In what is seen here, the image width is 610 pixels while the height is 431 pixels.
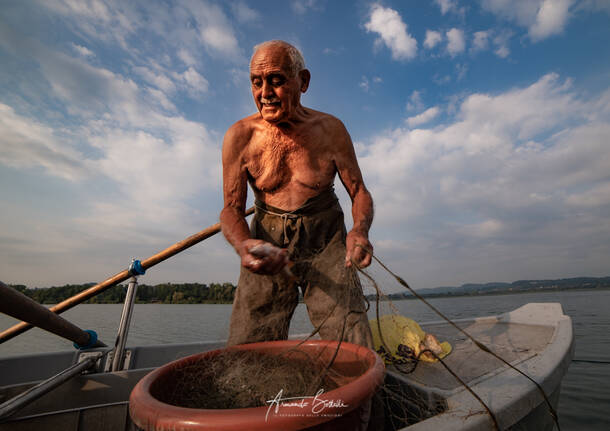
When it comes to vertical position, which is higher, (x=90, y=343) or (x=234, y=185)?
(x=234, y=185)

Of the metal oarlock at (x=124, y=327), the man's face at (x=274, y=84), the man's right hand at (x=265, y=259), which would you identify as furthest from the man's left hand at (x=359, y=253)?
the metal oarlock at (x=124, y=327)

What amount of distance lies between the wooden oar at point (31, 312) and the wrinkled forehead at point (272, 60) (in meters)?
2.04

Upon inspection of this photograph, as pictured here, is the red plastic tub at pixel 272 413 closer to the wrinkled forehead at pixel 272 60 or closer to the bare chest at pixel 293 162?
the bare chest at pixel 293 162

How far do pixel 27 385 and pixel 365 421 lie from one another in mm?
2727

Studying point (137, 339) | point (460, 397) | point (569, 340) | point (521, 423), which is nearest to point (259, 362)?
point (460, 397)

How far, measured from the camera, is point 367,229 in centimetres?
217

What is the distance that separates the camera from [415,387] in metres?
2.04

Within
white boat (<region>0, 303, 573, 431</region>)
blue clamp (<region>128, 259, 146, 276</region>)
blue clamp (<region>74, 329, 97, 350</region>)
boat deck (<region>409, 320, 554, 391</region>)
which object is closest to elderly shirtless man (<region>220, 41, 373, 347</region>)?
white boat (<region>0, 303, 573, 431</region>)

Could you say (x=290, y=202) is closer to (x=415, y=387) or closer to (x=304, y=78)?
(x=304, y=78)

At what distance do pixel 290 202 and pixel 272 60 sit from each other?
3.48ft

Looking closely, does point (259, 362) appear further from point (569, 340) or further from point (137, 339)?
point (137, 339)

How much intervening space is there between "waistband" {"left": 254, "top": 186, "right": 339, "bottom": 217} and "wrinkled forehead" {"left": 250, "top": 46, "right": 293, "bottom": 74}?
0.97m

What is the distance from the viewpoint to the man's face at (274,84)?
204 cm

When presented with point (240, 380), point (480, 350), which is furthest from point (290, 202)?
point (480, 350)
